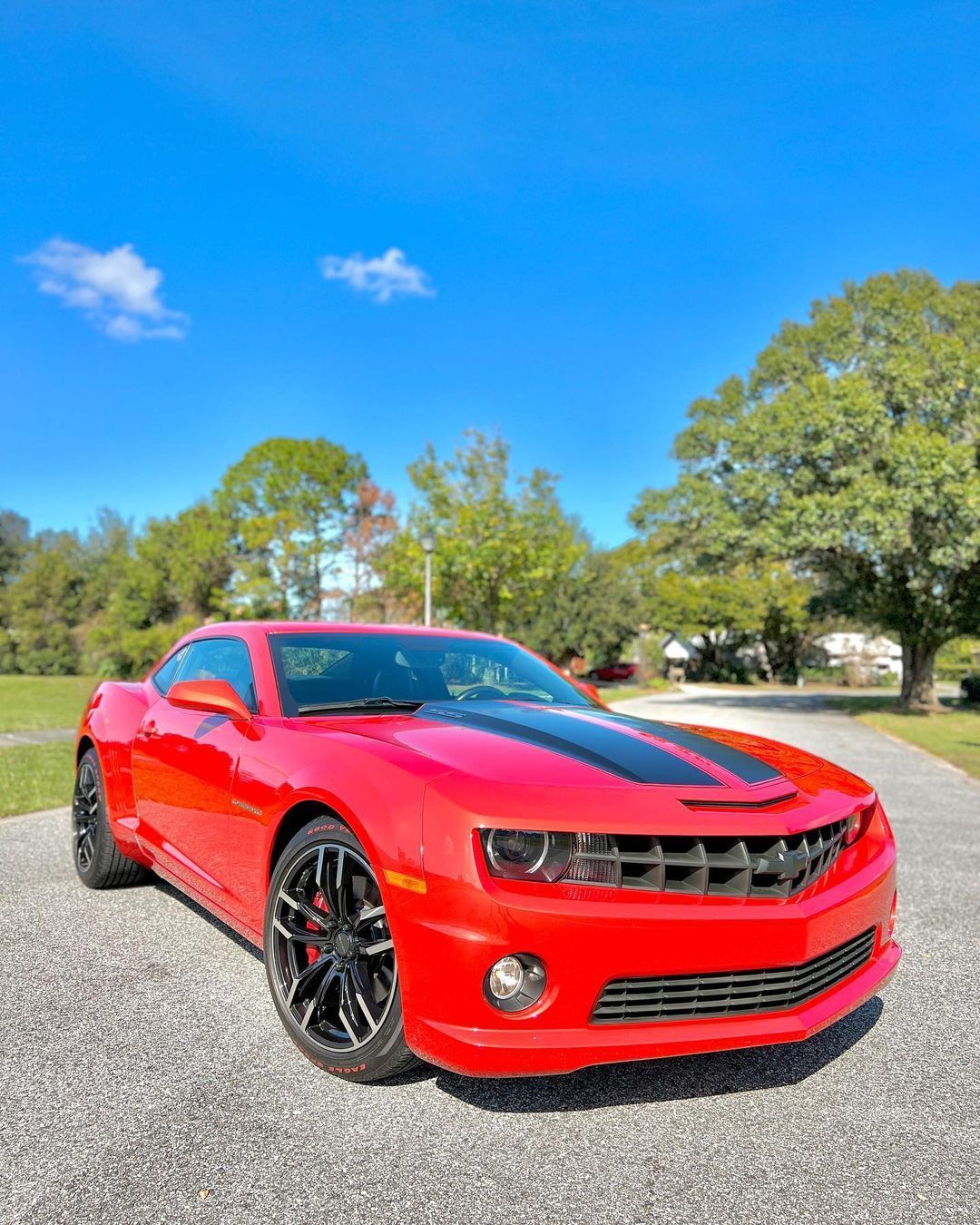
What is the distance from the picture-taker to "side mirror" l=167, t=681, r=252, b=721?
11.0 feet

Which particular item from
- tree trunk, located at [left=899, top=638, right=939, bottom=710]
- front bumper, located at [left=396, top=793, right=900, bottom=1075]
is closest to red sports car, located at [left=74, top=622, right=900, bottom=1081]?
front bumper, located at [left=396, top=793, right=900, bottom=1075]

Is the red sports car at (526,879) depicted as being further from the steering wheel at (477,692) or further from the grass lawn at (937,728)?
the grass lawn at (937,728)

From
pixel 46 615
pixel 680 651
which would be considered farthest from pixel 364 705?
pixel 680 651

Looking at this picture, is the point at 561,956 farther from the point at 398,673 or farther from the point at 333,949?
the point at 398,673

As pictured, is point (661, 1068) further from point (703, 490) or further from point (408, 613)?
point (408, 613)

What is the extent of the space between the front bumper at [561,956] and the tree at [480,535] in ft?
74.5

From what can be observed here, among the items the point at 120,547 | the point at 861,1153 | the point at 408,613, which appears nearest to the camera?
the point at 861,1153

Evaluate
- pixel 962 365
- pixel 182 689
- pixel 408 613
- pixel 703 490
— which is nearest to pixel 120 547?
pixel 408 613

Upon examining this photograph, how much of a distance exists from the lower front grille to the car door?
5.39 feet

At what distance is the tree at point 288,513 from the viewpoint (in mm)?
40375

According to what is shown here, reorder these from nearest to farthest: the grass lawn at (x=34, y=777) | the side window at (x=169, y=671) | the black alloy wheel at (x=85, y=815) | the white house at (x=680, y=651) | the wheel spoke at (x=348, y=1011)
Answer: the wheel spoke at (x=348, y=1011)
the side window at (x=169, y=671)
the black alloy wheel at (x=85, y=815)
the grass lawn at (x=34, y=777)
the white house at (x=680, y=651)

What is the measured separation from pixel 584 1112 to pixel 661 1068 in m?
0.42

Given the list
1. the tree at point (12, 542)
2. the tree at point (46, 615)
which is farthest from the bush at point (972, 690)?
the tree at point (12, 542)

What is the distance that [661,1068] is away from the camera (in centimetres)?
288
